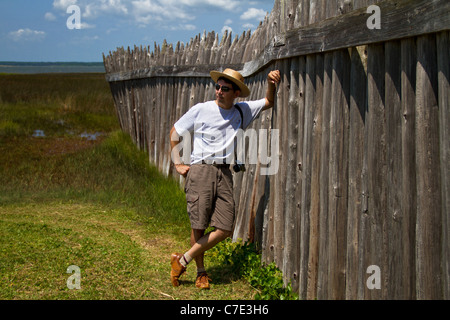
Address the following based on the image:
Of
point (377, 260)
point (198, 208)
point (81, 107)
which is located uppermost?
point (81, 107)

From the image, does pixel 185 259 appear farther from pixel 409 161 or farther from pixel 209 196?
pixel 409 161

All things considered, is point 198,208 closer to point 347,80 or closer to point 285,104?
point 285,104

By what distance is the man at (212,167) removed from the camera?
16.0 feet

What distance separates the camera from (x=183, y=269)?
5.00 metres

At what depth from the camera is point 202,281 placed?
16.3 feet

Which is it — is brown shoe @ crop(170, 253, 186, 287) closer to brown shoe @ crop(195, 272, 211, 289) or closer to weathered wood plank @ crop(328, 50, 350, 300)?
brown shoe @ crop(195, 272, 211, 289)

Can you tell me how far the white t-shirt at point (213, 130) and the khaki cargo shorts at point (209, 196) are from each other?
0.33 feet

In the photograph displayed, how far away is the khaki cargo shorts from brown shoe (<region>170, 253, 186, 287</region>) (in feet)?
1.03

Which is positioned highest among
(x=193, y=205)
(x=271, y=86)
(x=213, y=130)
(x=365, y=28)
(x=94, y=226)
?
(x=271, y=86)

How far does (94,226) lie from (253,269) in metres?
2.74

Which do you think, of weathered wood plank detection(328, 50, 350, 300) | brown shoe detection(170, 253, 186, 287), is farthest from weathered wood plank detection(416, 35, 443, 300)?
brown shoe detection(170, 253, 186, 287)

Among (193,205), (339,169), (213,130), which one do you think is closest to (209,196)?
(193,205)
